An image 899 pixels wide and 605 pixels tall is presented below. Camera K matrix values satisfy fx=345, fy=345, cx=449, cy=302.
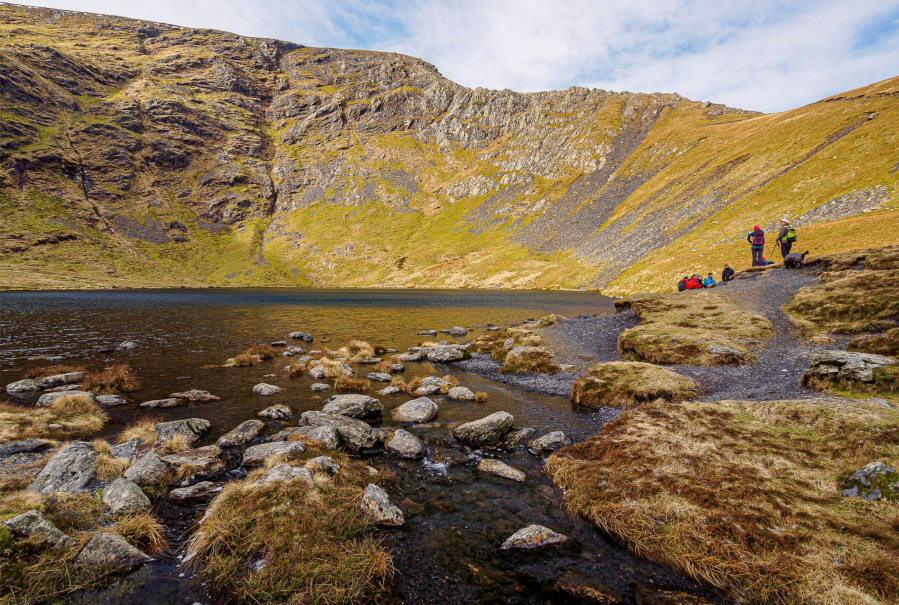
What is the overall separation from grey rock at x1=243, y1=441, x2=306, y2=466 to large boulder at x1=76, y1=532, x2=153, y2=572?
4.51 m

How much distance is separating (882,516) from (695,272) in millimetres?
71068

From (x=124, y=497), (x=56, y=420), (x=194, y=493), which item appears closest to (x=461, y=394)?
(x=194, y=493)

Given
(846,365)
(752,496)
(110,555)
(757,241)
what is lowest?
(110,555)

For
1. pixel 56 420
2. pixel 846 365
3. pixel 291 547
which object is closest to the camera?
pixel 291 547

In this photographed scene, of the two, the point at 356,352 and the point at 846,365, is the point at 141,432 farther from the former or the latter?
the point at 846,365

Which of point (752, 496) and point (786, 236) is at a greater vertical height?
point (786, 236)

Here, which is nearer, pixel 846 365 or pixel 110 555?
pixel 110 555

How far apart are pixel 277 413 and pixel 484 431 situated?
435 inches

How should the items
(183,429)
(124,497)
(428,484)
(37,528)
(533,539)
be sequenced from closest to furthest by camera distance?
1. (37,528)
2. (533,539)
3. (124,497)
4. (428,484)
5. (183,429)

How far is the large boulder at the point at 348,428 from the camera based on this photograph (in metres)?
15.0

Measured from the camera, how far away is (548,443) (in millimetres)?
14922

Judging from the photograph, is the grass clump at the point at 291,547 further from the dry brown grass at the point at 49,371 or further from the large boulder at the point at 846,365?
the dry brown grass at the point at 49,371

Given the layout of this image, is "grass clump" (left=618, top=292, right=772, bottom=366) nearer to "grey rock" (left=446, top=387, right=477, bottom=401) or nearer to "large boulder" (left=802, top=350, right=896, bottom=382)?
"large boulder" (left=802, top=350, right=896, bottom=382)

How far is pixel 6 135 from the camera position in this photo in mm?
168500
